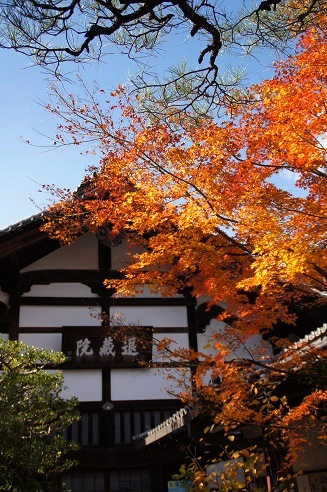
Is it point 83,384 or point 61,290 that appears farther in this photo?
point 61,290

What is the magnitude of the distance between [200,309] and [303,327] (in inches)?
107

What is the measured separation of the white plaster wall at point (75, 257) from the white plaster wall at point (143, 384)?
2.73m

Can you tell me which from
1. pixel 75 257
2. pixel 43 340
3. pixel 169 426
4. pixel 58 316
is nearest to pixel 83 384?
pixel 43 340

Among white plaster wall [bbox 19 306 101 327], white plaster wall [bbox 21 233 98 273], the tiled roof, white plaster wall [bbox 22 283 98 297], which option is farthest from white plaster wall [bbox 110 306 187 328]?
the tiled roof

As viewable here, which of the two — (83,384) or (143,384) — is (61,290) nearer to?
(83,384)

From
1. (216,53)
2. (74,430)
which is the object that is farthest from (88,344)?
(216,53)

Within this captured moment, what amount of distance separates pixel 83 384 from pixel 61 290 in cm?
228

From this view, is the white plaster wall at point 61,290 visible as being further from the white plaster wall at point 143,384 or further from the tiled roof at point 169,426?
the tiled roof at point 169,426

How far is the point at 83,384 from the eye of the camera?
A: 12.4m

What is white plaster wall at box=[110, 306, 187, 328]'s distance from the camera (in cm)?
1318

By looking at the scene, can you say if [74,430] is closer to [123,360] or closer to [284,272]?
[123,360]

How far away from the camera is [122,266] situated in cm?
1377

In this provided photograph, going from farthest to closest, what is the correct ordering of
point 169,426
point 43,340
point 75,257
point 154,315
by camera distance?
point 75,257 → point 154,315 → point 43,340 → point 169,426

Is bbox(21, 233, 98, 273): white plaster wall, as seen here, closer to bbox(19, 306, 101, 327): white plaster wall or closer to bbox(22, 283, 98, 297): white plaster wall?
bbox(22, 283, 98, 297): white plaster wall
